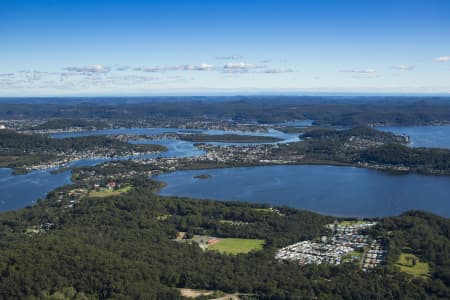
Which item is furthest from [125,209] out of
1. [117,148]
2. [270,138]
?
[270,138]

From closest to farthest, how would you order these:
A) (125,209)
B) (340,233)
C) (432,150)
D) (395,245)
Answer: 1. (395,245)
2. (340,233)
3. (125,209)
4. (432,150)

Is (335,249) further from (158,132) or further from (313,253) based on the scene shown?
(158,132)

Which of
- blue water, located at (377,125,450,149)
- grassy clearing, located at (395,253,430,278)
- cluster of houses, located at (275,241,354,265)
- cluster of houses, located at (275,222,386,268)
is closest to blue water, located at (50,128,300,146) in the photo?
blue water, located at (377,125,450,149)

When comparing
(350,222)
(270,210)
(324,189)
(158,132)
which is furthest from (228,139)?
(350,222)

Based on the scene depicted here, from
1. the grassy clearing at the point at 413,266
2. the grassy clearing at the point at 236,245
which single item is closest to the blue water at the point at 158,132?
the grassy clearing at the point at 236,245

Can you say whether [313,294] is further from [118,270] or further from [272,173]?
[272,173]

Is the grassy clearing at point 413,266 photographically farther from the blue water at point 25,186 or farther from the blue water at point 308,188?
the blue water at point 25,186

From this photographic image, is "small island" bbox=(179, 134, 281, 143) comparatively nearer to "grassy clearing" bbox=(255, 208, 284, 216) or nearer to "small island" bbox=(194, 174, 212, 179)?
"small island" bbox=(194, 174, 212, 179)
